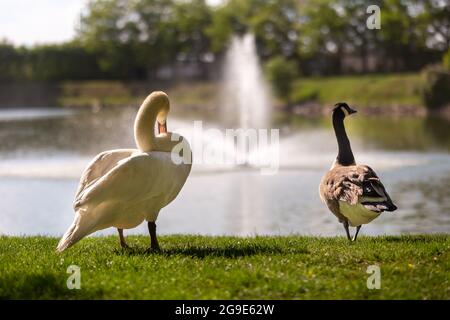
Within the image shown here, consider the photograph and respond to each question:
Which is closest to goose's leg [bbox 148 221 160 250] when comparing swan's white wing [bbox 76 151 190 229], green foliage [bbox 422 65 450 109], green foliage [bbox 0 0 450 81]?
swan's white wing [bbox 76 151 190 229]

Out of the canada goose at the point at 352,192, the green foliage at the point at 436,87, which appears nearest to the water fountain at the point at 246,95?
the green foliage at the point at 436,87

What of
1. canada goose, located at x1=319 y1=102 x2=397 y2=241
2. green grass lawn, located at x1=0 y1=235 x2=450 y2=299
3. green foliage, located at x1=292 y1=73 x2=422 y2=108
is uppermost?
canada goose, located at x1=319 y1=102 x2=397 y2=241

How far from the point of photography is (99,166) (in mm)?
11000

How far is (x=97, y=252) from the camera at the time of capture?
10852 mm

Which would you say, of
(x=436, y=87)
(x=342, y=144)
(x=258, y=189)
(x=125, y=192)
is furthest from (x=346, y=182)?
(x=436, y=87)

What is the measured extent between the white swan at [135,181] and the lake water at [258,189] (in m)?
6.51

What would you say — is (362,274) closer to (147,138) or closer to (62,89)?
(147,138)

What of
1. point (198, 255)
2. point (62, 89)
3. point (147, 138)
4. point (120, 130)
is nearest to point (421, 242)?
point (198, 255)

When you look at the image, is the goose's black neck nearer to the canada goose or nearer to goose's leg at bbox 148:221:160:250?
the canada goose

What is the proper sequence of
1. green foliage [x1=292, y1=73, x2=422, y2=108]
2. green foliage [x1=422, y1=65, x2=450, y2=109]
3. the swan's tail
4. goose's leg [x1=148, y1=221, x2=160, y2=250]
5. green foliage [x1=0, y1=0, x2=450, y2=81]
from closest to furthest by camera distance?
the swan's tail, goose's leg [x1=148, y1=221, x2=160, y2=250], green foliage [x1=422, y1=65, x2=450, y2=109], green foliage [x1=292, y1=73, x2=422, y2=108], green foliage [x1=0, y1=0, x2=450, y2=81]

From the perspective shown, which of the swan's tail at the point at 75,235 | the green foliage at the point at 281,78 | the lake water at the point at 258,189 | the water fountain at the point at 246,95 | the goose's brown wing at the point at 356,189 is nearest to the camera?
the swan's tail at the point at 75,235

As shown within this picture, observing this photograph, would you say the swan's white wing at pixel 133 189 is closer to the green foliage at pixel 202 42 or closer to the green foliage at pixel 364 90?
Answer: the green foliage at pixel 364 90

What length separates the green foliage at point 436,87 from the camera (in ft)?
243

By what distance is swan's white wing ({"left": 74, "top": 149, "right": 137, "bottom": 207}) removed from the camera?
10805 mm
